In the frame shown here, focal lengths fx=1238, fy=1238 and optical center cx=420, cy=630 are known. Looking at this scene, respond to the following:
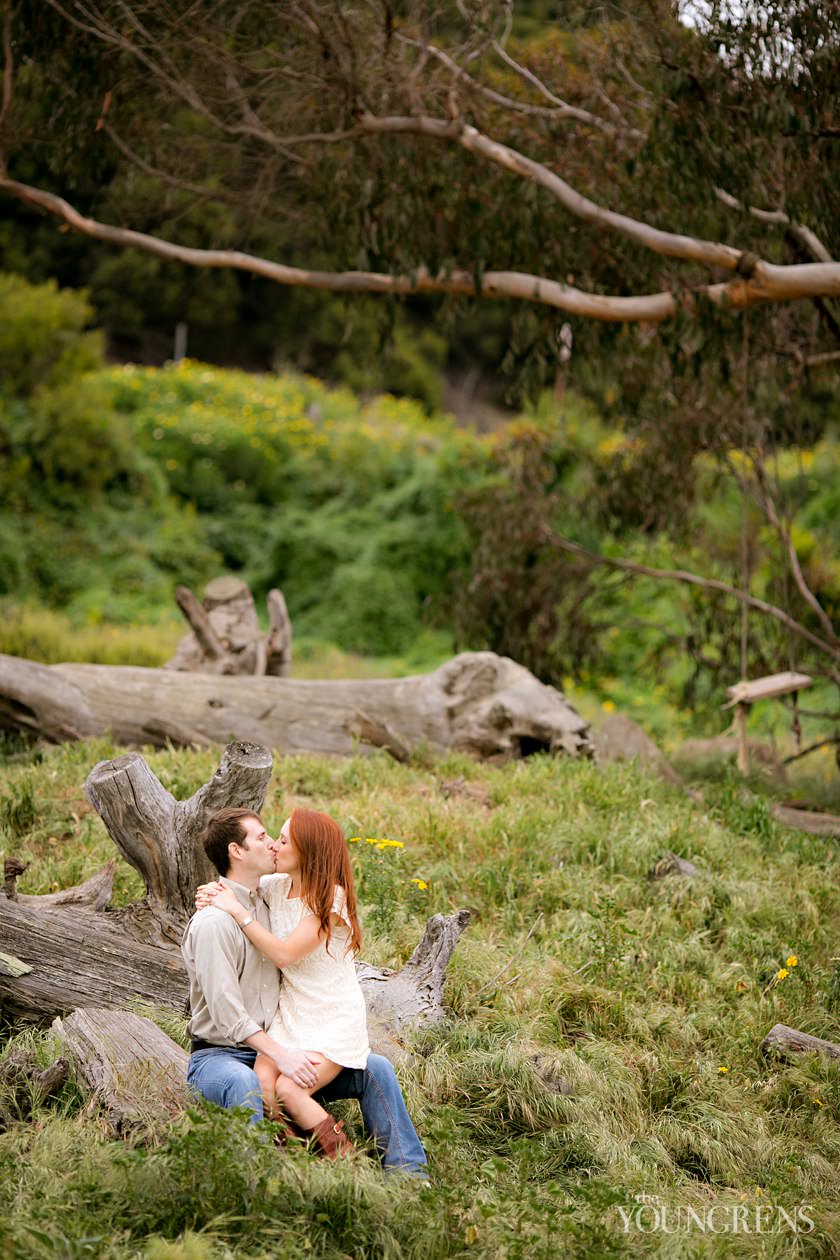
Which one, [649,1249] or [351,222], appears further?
[351,222]

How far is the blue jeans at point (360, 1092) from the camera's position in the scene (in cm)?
331

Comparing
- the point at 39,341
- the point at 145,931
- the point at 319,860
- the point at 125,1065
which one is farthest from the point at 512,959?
the point at 39,341

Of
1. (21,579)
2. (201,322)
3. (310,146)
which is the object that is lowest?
(21,579)

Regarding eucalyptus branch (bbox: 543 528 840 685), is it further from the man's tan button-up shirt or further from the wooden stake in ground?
the man's tan button-up shirt

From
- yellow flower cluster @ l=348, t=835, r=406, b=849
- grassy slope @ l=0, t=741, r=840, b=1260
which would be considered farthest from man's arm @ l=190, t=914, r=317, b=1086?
yellow flower cluster @ l=348, t=835, r=406, b=849

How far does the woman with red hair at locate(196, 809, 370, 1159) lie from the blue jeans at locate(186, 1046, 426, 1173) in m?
0.06

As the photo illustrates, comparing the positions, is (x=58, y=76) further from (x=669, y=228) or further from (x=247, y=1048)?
(x=247, y=1048)

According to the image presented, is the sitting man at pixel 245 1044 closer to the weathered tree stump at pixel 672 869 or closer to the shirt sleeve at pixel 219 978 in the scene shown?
the shirt sleeve at pixel 219 978

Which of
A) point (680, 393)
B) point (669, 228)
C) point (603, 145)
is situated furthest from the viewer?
point (680, 393)

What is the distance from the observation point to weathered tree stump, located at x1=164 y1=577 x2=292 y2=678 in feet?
27.9

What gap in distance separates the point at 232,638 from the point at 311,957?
541 centimetres

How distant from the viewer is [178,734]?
7.39 metres

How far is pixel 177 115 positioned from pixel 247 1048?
8.17 metres

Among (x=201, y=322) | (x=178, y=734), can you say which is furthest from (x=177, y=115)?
(x=201, y=322)
